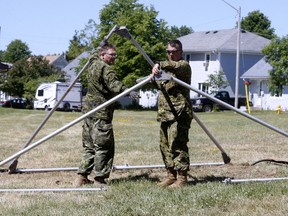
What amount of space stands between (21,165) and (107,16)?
165 feet

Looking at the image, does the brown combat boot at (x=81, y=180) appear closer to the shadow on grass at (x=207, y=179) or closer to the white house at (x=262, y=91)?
the shadow on grass at (x=207, y=179)

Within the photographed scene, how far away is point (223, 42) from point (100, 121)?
185 ft

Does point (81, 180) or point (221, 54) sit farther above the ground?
point (221, 54)

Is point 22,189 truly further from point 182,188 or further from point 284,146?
point 284,146

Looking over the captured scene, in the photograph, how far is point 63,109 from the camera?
174ft

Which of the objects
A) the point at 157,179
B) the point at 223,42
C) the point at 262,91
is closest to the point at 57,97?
the point at 223,42

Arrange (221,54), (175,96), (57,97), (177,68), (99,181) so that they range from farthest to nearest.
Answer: (221,54) < (57,97) < (99,181) < (175,96) < (177,68)

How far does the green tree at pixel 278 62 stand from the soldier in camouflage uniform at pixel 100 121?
3954 centimetres

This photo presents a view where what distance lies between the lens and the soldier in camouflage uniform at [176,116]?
7.91 m

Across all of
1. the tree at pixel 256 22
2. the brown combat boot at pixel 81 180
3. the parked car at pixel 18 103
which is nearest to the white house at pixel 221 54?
the parked car at pixel 18 103

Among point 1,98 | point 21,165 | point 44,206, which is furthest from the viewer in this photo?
point 1,98

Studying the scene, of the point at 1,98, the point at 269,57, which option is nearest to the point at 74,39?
the point at 1,98

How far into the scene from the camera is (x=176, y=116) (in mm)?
7934

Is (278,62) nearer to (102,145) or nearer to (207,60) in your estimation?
(207,60)
